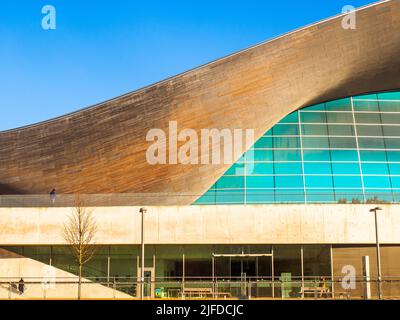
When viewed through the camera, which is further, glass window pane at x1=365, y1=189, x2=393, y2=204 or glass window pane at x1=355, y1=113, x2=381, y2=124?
glass window pane at x1=355, y1=113, x2=381, y2=124

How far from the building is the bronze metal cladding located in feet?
0.21

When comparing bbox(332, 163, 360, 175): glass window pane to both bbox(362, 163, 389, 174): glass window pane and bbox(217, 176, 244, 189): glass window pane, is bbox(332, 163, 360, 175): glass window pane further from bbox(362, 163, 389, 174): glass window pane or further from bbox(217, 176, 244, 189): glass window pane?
bbox(217, 176, 244, 189): glass window pane

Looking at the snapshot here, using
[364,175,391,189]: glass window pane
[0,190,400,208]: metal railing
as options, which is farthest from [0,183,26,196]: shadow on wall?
[364,175,391,189]: glass window pane

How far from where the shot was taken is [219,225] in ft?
85.7

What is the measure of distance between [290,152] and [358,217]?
5330mm

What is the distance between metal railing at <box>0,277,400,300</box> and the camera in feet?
69.1

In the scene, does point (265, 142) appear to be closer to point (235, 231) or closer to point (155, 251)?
point (235, 231)

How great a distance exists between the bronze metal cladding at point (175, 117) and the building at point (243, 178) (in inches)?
2.5

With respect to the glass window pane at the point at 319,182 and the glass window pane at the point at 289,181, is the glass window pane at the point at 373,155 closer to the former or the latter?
the glass window pane at the point at 319,182

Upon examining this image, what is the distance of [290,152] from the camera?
30.0 meters

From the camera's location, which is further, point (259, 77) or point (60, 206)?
point (259, 77)
